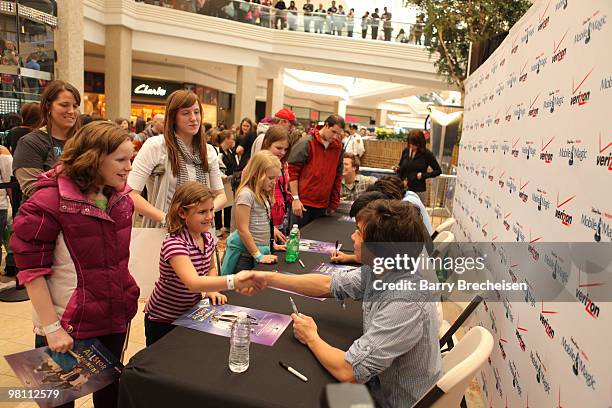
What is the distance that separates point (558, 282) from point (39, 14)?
990 cm

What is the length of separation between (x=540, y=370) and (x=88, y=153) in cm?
197

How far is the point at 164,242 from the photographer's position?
81.4 inches

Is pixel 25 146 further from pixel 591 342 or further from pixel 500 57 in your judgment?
pixel 500 57

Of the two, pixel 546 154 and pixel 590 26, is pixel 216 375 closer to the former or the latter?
pixel 546 154

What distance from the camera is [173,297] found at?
82.7 inches

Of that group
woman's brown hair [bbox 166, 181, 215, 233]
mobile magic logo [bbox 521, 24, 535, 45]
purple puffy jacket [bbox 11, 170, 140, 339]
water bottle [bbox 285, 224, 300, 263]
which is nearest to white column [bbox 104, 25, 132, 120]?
water bottle [bbox 285, 224, 300, 263]

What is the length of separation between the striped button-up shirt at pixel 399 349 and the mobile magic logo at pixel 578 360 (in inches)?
17.7

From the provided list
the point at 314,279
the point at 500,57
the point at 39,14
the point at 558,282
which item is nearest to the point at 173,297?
the point at 314,279

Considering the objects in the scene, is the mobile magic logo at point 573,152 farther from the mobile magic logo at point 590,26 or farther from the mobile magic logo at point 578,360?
the mobile magic logo at point 578,360

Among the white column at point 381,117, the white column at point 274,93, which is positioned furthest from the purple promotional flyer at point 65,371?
the white column at point 381,117

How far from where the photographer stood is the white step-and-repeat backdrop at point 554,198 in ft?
4.82

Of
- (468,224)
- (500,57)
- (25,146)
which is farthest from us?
(468,224)

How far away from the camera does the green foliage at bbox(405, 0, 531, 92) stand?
6.12m

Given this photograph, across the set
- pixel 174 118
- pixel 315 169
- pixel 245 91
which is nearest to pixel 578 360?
pixel 174 118
